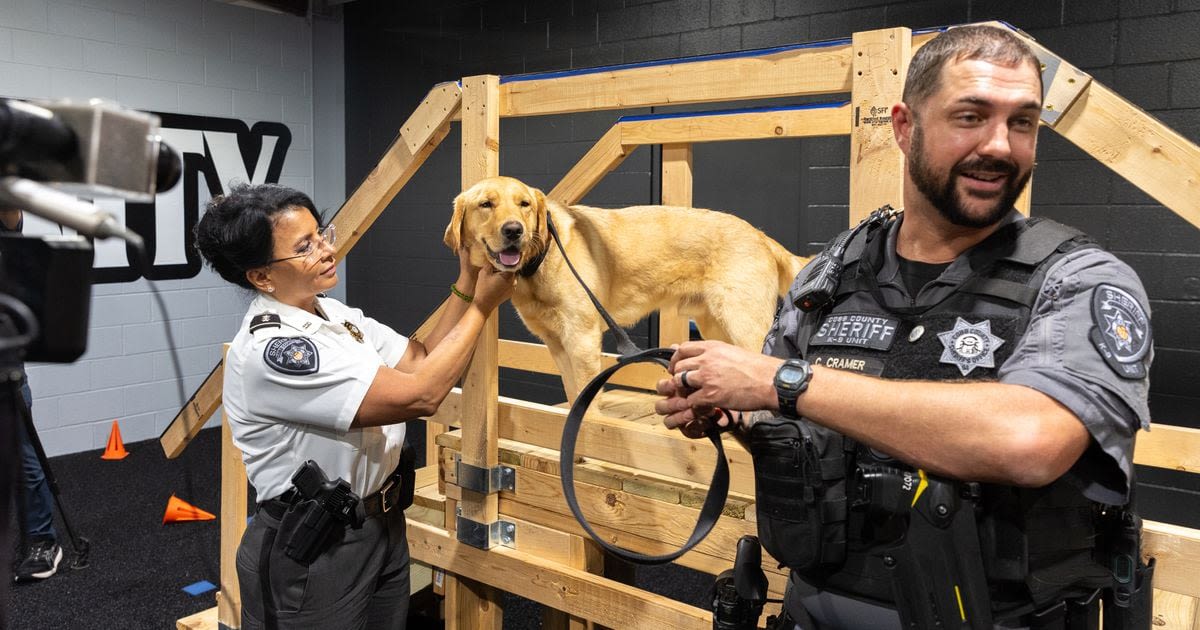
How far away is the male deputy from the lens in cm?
119

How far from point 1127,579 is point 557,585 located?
1.65 meters

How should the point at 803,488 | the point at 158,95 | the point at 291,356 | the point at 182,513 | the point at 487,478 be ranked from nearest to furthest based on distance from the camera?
the point at 803,488
the point at 291,356
the point at 487,478
the point at 182,513
the point at 158,95

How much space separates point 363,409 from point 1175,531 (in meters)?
1.85

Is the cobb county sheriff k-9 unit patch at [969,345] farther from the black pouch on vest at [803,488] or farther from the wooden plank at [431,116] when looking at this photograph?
the wooden plank at [431,116]

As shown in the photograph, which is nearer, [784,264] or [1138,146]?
[1138,146]

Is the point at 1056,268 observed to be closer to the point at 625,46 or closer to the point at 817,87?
the point at 817,87

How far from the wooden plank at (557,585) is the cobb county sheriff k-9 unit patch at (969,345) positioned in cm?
122

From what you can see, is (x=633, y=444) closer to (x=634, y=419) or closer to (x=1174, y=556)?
(x=634, y=419)

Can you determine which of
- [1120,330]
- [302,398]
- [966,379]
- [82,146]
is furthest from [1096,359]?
[302,398]

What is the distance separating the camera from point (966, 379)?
133 centimetres

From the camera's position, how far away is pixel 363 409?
6.89ft

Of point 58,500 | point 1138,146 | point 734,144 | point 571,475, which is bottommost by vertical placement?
point 58,500

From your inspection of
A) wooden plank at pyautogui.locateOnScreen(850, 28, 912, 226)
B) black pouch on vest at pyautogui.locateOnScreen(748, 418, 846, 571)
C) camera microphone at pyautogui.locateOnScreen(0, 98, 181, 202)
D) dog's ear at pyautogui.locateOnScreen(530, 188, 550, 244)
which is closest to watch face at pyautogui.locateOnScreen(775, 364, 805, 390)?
black pouch on vest at pyautogui.locateOnScreen(748, 418, 846, 571)

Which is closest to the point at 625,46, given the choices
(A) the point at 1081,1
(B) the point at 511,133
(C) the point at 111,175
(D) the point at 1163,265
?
(B) the point at 511,133
